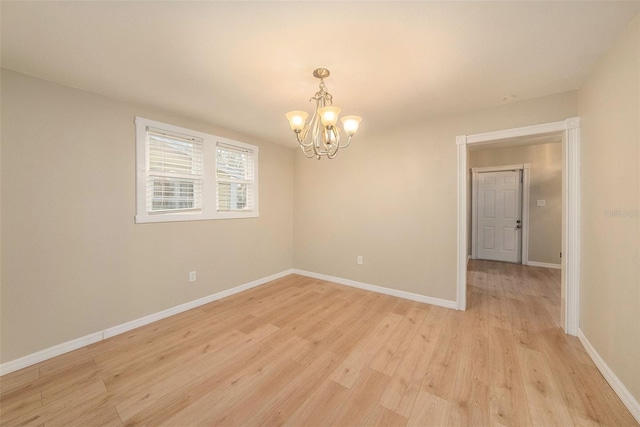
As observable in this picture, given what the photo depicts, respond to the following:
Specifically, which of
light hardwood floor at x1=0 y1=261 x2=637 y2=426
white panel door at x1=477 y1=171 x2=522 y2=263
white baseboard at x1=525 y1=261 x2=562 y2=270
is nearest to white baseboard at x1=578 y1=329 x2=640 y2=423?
light hardwood floor at x1=0 y1=261 x2=637 y2=426

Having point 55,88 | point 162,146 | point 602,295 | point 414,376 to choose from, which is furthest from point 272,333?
point 55,88

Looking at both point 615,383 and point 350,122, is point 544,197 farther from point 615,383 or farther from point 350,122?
point 350,122

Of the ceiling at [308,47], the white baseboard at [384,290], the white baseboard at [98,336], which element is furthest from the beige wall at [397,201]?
the white baseboard at [98,336]

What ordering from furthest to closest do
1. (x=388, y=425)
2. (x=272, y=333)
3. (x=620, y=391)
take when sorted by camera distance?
(x=272, y=333) → (x=620, y=391) → (x=388, y=425)

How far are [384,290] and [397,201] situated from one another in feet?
4.34

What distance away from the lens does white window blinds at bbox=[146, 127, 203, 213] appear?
2.71 metres

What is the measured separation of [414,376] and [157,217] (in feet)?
9.72

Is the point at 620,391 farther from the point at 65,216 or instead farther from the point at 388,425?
the point at 65,216

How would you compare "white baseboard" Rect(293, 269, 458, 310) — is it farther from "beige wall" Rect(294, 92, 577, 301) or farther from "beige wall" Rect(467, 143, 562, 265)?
"beige wall" Rect(467, 143, 562, 265)

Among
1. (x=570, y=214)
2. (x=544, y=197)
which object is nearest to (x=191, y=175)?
(x=570, y=214)

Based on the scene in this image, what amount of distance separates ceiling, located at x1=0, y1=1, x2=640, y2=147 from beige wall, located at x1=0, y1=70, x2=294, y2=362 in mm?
282

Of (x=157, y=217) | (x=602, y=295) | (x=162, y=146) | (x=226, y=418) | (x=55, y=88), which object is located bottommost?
(x=226, y=418)

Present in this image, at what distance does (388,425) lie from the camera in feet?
4.63

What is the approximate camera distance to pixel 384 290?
355 centimetres
